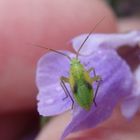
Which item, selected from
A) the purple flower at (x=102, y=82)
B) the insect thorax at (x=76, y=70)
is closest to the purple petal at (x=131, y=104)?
the purple flower at (x=102, y=82)

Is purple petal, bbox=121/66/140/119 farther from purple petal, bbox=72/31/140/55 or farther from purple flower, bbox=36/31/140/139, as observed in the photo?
purple petal, bbox=72/31/140/55

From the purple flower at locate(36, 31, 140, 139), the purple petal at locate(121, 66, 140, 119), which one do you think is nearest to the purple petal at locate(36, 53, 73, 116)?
the purple flower at locate(36, 31, 140, 139)

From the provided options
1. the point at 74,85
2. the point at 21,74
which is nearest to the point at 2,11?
the point at 21,74

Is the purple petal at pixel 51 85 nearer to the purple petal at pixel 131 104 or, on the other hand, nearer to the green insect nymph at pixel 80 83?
the green insect nymph at pixel 80 83

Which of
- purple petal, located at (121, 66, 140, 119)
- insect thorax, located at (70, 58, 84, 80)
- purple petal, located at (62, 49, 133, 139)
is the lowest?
purple petal, located at (121, 66, 140, 119)

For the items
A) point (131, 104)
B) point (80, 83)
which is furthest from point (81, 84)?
point (131, 104)

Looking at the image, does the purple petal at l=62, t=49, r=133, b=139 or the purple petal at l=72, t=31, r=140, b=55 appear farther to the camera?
the purple petal at l=72, t=31, r=140, b=55

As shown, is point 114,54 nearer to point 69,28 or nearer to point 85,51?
point 85,51
